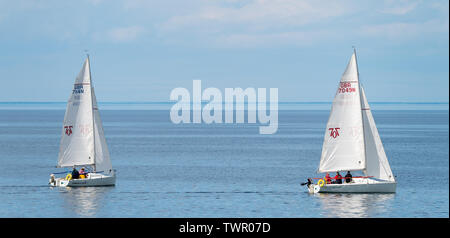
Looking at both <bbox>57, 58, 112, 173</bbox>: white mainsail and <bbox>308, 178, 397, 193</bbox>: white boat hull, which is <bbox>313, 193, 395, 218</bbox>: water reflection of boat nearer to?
<bbox>308, 178, 397, 193</bbox>: white boat hull

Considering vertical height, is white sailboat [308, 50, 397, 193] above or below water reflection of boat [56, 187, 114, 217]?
above

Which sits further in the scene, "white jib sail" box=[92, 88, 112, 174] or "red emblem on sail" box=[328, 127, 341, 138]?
"white jib sail" box=[92, 88, 112, 174]

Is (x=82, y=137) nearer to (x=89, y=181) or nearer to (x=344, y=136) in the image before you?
(x=89, y=181)

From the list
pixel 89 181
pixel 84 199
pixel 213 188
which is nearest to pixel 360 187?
pixel 213 188

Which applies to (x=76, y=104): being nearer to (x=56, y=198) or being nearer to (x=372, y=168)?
(x=56, y=198)

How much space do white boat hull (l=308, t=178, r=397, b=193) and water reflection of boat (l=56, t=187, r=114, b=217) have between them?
1898 cm

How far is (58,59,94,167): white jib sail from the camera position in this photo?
6825 centimetres

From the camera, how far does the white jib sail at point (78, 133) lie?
6825 cm

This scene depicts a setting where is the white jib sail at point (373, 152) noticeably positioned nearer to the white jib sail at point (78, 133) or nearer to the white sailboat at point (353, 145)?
the white sailboat at point (353, 145)

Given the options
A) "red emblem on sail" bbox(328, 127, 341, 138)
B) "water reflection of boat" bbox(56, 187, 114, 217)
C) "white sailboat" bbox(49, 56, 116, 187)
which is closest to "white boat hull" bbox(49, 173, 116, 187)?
"water reflection of boat" bbox(56, 187, 114, 217)

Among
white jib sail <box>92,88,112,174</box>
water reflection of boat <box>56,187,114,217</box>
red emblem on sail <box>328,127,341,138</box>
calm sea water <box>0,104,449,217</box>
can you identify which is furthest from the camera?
white jib sail <box>92,88,112,174</box>

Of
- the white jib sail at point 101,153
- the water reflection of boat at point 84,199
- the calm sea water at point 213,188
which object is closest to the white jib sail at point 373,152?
the calm sea water at point 213,188

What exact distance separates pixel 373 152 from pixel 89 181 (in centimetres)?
2605

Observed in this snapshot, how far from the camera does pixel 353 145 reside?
62844mm
